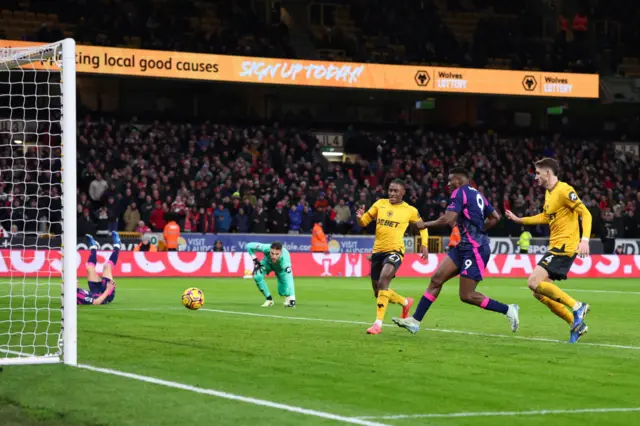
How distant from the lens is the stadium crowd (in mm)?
37219

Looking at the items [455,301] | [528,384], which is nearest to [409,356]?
[528,384]

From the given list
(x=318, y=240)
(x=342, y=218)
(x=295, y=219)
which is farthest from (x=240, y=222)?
(x=342, y=218)

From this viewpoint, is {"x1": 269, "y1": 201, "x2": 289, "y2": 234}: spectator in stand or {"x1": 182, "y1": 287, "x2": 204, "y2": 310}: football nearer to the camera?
{"x1": 182, "y1": 287, "x2": 204, "y2": 310}: football

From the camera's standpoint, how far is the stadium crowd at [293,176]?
37.2 meters

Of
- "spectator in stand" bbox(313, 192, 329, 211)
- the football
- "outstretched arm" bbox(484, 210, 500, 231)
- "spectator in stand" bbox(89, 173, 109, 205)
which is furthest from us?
"spectator in stand" bbox(313, 192, 329, 211)

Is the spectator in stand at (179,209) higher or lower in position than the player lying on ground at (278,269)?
higher

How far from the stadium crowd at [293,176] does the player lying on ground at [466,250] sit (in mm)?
22542

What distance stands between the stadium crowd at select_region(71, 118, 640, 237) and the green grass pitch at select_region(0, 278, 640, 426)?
18775mm

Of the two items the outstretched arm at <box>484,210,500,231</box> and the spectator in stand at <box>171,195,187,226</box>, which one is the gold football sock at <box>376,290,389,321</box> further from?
the spectator in stand at <box>171,195,187,226</box>

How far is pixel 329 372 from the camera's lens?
33.3ft

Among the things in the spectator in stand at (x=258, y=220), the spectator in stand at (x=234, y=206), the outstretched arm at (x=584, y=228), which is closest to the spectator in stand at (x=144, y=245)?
the spectator in stand at (x=234, y=206)

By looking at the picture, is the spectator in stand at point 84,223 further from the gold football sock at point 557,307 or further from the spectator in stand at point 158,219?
the gold football sock at point 557,307

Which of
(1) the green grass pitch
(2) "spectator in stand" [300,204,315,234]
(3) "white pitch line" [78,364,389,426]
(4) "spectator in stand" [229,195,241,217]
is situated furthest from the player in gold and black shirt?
(2) "spectator in stand" [300,204,315,234]

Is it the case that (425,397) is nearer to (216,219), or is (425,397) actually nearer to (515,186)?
(216,219)
